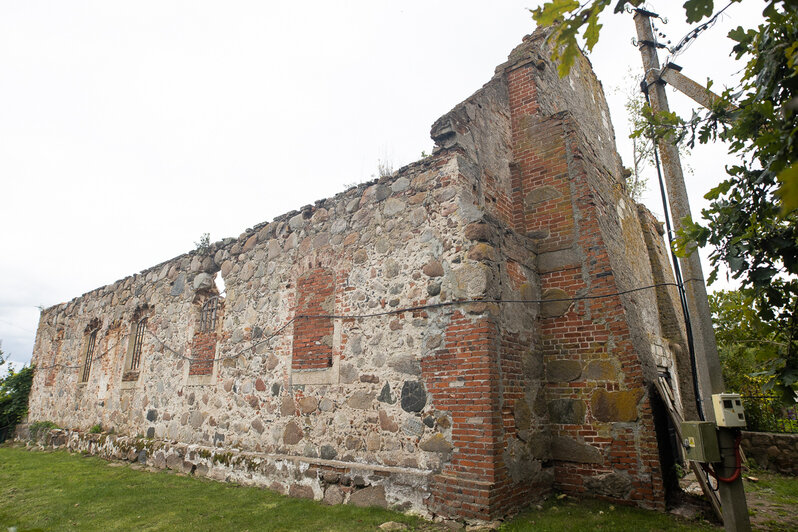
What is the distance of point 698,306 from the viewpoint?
462cm

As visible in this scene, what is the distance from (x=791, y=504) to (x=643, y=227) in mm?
5366

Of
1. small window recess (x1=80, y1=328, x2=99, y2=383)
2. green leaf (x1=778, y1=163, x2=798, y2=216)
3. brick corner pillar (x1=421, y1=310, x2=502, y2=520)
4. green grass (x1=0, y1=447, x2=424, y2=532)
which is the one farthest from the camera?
small window recess (x1=80, y1=328, x2=99, y2=383)

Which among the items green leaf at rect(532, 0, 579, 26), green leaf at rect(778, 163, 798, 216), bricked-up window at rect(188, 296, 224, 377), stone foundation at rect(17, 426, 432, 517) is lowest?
stone foundation at rect(17, 426, 432, 517)

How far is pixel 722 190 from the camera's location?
3.81m

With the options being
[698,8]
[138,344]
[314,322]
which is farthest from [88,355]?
[698,8]

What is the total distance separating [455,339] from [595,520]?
2306 mm

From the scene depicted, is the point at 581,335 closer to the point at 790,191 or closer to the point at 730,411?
the point at 730,411

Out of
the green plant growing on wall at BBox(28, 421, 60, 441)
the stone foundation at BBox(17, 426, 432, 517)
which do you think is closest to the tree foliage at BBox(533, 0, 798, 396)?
the stone foundation at BBox(17, 426, 432, 517)

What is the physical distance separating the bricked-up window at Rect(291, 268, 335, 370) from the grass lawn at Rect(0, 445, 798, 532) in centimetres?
187

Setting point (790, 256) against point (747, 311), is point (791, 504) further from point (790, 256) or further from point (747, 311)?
point (790, 256)

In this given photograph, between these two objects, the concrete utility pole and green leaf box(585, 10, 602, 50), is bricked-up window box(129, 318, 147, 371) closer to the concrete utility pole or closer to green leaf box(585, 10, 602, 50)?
the concrete utility pole

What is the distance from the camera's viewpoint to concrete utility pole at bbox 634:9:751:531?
13.6ft

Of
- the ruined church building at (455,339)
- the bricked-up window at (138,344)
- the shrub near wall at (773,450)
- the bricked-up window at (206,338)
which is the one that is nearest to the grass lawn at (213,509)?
the ruined church building at (455,339)

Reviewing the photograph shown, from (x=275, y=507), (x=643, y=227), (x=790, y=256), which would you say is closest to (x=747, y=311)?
(x=790, y=256)
